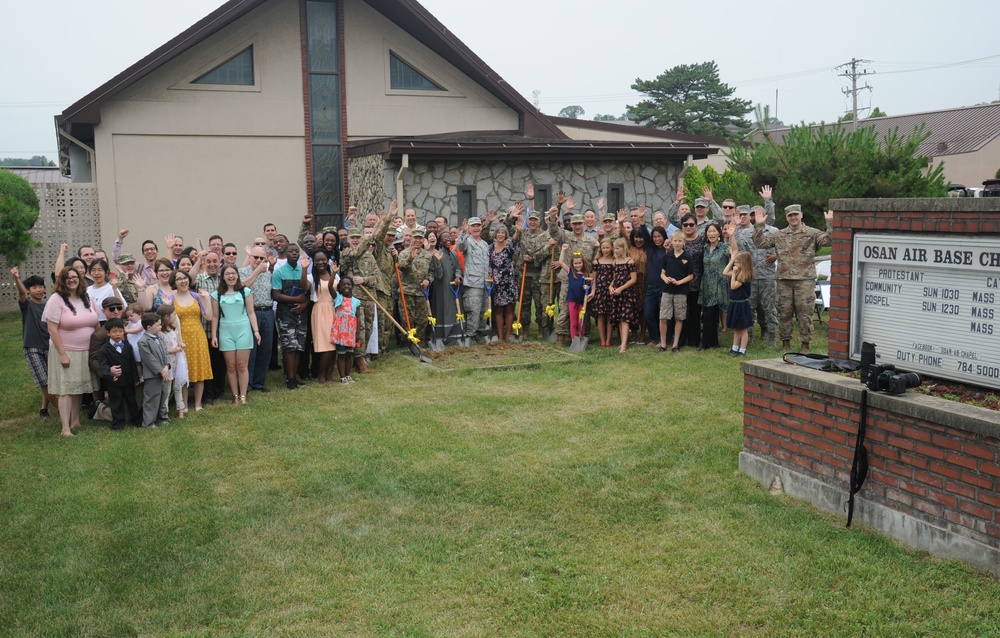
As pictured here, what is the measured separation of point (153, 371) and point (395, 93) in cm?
1146

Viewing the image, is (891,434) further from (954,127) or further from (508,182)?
(954,127)

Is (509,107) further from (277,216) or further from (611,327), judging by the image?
(611,327)

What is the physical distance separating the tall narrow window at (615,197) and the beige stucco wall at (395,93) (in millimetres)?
3741

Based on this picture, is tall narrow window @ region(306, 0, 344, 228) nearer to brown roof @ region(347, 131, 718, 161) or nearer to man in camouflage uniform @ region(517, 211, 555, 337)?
brown roof @ region(347, 131, 718, 161)

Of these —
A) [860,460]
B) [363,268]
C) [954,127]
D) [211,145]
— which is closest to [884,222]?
[860,460]

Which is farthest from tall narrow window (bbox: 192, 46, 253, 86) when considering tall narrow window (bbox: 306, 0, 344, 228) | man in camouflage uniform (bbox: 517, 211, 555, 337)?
man in camouflage uniform (bbox: 517, 211, 555, 337)

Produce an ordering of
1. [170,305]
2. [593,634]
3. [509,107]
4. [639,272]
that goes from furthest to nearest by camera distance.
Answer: [509,107], [639,272], [170,305], [593,634]

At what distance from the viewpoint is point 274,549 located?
6.17m

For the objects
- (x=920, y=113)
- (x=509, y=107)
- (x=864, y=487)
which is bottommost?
(x=864, y=487)

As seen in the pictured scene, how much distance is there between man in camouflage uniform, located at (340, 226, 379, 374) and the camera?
12312 mm

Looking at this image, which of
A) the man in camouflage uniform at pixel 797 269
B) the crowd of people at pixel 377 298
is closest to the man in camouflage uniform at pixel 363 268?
the crowd of people at pixel 377 298

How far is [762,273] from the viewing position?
501 inches

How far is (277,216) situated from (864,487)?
15.0 metres

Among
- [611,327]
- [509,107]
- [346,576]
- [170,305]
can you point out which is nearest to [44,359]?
[170,305]
